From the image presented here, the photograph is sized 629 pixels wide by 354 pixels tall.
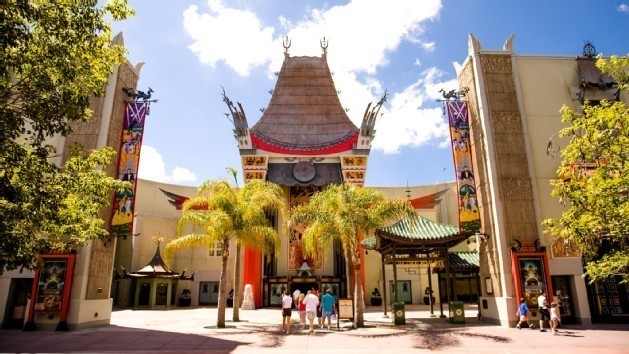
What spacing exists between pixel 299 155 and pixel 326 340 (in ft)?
66.4

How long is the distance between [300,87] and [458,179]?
1972cm

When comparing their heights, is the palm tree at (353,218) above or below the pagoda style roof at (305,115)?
below

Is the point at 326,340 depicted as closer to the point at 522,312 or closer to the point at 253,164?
the point at 522,312

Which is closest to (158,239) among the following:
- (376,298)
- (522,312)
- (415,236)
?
(376,298)

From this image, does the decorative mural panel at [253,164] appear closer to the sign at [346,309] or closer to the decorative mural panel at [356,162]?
the decorative mural panel at [356,162]

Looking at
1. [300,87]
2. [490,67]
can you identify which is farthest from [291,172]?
[490,67]

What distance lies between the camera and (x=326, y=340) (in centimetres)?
1282

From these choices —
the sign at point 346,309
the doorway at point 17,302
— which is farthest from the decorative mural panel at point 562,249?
the doorway at point 17,302

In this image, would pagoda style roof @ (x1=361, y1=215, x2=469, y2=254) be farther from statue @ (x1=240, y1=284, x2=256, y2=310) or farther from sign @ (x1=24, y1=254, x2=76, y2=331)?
sign @ (x1=24, y1=254, x2=76, y2=331)

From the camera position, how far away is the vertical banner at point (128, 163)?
17.9 meters

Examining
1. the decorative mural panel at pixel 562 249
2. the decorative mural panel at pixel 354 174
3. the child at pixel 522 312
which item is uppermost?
the decorative mural panel at pixel 354 174

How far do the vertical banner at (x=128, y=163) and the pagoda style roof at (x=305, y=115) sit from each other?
12753 mm

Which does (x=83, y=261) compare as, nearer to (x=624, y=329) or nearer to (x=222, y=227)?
(x=222, y=227)

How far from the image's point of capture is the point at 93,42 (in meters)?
9.55
